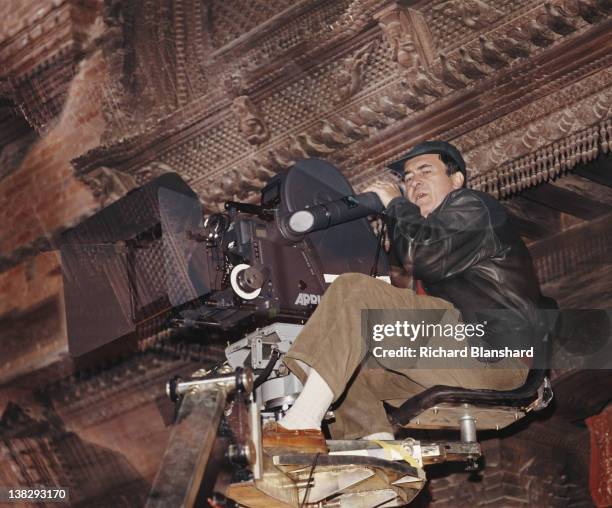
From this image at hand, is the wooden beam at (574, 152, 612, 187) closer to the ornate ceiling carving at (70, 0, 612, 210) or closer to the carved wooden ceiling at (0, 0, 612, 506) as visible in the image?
the carved wooden ceiling at (0, 0, 612, 506)

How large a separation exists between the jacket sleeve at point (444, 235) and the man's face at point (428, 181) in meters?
0.15

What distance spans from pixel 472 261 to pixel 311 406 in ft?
2.41

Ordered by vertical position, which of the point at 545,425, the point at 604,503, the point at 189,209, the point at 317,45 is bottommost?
the point at 604,503

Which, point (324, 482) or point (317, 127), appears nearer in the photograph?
point (324, 482)

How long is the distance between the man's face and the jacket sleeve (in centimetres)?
15

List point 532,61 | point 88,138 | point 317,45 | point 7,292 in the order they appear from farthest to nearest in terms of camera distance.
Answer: point 7,292
point 88,138
point 317,45
point 532,61

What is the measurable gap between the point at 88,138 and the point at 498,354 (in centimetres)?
310

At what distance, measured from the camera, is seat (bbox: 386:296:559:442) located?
2875 millimetres

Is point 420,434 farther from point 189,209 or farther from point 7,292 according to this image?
point 7,292

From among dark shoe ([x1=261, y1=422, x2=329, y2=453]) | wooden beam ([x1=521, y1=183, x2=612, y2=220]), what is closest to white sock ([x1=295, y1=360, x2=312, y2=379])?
dark shoe ([x1=261, y1=422, x2=329, y2=453])

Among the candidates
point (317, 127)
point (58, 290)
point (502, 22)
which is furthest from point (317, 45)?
point (58, 290)

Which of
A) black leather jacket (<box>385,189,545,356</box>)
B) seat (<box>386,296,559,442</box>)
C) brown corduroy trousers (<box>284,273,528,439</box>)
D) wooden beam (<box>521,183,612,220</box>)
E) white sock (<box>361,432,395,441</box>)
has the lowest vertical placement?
white sock (<box>361,432,395,441</box>)

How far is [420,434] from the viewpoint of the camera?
4180mm

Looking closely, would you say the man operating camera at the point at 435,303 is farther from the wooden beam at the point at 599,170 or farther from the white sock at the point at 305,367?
the wooden beam at the point at 599,170
